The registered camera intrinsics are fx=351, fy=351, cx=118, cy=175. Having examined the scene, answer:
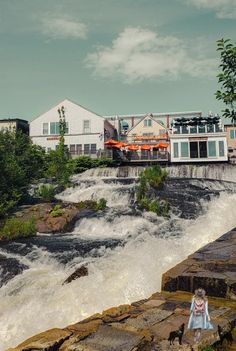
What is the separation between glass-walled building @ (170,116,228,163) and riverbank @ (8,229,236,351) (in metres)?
33.8

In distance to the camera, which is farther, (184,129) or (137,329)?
(184,129)

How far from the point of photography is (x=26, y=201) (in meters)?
25.0

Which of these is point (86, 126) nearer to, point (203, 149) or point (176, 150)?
point (176, 150)

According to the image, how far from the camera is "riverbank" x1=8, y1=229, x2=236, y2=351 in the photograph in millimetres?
5293

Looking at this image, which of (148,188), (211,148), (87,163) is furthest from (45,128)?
(148,188)

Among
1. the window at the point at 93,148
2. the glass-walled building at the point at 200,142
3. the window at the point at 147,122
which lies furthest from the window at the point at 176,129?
the window at the point at 147,122

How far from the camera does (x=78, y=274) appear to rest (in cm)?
1078

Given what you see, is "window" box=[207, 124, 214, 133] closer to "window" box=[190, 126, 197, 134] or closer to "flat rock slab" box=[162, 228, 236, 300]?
"window" box=[190, 126, 197, 134]

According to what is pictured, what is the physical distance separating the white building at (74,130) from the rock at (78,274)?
109 ft

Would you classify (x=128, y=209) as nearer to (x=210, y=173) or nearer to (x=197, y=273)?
(x=197, y=273)

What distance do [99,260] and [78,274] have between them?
131 centimetres

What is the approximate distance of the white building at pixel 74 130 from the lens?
44.8 m

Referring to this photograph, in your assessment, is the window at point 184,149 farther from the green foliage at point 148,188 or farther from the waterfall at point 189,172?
the green foliage at point 148,188

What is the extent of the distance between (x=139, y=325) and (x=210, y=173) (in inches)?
1087
